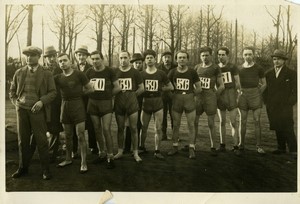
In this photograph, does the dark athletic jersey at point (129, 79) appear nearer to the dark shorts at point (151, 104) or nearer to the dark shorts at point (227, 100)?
the dark shorts at point (151, 104)

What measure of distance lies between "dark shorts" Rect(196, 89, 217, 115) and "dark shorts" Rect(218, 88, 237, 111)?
0.10ft

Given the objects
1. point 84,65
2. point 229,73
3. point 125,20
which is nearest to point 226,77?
point 229,73

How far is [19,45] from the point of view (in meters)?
1.65

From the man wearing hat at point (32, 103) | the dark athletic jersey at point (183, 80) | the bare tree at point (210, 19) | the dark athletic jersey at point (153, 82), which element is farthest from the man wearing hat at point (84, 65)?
the bare tree at point (210, 19)

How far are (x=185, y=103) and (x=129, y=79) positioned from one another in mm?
234

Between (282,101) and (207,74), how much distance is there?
30 centimetres

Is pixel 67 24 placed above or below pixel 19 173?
above

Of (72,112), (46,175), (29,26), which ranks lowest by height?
(46,175)

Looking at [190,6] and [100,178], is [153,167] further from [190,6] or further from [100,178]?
[190,6]

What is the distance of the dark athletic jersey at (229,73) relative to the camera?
65.9 inches

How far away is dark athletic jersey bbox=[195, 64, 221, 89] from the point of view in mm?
1670

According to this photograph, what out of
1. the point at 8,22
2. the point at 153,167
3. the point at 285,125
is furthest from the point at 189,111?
the point at 8,22

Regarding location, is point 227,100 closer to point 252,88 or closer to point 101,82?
point 252,88

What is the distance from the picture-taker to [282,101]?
1.67 metres
